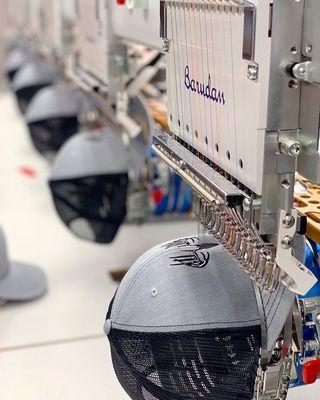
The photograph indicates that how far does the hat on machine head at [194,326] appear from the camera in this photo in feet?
4.57

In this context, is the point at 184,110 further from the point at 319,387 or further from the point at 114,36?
the point at 114,36

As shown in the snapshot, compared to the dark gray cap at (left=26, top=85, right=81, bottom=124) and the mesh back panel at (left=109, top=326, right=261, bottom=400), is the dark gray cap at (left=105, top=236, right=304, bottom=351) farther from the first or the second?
the dark gray cap at (left=26, top=85, right=81, bottom=124)

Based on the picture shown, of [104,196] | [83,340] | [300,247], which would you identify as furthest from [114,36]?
[300,247]

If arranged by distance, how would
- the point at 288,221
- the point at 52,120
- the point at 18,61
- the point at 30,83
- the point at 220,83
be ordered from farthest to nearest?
the point at 18,61 → the point at 30,83 → the point at 52,120 → the point at 220,83 → the point at 288,221

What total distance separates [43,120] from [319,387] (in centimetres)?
261

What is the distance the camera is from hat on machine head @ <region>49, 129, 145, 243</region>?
2.81 metres

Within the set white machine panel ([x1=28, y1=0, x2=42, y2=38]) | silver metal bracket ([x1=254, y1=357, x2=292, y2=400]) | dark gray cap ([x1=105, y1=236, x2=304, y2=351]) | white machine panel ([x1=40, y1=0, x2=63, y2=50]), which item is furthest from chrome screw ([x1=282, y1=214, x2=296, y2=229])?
white machine panel ([x1=28, y1=0, x2=42, y2=38])

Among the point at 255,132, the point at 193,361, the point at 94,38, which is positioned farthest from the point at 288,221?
the point at 94,38

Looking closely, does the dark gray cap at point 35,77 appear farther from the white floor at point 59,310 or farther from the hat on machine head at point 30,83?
the white floor at point 59,310

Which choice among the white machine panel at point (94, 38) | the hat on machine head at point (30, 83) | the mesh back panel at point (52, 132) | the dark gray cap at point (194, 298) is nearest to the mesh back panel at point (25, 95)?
the hat on machine head at point (30, 83)

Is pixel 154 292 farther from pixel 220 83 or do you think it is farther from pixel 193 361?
pixel 220 83

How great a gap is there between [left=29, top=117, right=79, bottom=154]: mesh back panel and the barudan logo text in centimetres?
256

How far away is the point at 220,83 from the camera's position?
4.42 feet

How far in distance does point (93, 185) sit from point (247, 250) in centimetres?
157
